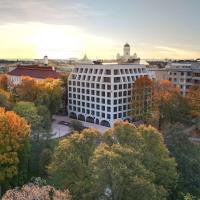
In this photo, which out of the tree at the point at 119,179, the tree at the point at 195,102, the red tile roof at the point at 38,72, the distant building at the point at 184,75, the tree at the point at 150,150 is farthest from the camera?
A: the red tile roof at the point at 38,72

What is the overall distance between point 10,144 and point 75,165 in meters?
10.8

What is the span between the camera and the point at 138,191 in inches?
1059

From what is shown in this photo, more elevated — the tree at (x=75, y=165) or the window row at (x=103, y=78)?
the window row at (x=103, y=78)

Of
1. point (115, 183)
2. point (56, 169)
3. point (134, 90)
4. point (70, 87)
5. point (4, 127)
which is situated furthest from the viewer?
point (70, 87)

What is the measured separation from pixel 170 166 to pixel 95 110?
45.8 m

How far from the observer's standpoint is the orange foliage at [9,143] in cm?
3697

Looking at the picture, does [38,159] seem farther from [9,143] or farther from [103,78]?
[103,78]

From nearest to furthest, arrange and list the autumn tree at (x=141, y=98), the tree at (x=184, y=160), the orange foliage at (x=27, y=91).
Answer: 1. the tree at (x=184, y=160)
2. the autumn tree at (x=141, y=98)
3. the orange foliage at (x=27, y=91)

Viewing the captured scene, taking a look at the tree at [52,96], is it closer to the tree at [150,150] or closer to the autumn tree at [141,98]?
the autumn tree at [141,98]

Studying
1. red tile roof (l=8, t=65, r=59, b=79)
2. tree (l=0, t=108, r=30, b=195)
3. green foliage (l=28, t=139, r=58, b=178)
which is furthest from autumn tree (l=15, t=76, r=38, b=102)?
tree (l=0, t=108, r=30, b=195)

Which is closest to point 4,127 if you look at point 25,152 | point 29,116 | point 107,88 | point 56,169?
point 25,152

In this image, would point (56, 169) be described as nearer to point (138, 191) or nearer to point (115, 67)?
point (138, 191)

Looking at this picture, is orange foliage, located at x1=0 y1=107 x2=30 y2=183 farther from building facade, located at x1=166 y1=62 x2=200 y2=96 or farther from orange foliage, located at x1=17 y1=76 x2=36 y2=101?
building facade, located at x1=166 y1=62 x2=200 y2=96

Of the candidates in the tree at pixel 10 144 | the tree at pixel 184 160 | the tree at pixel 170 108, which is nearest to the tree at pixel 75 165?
the tree at pixel 10 144
